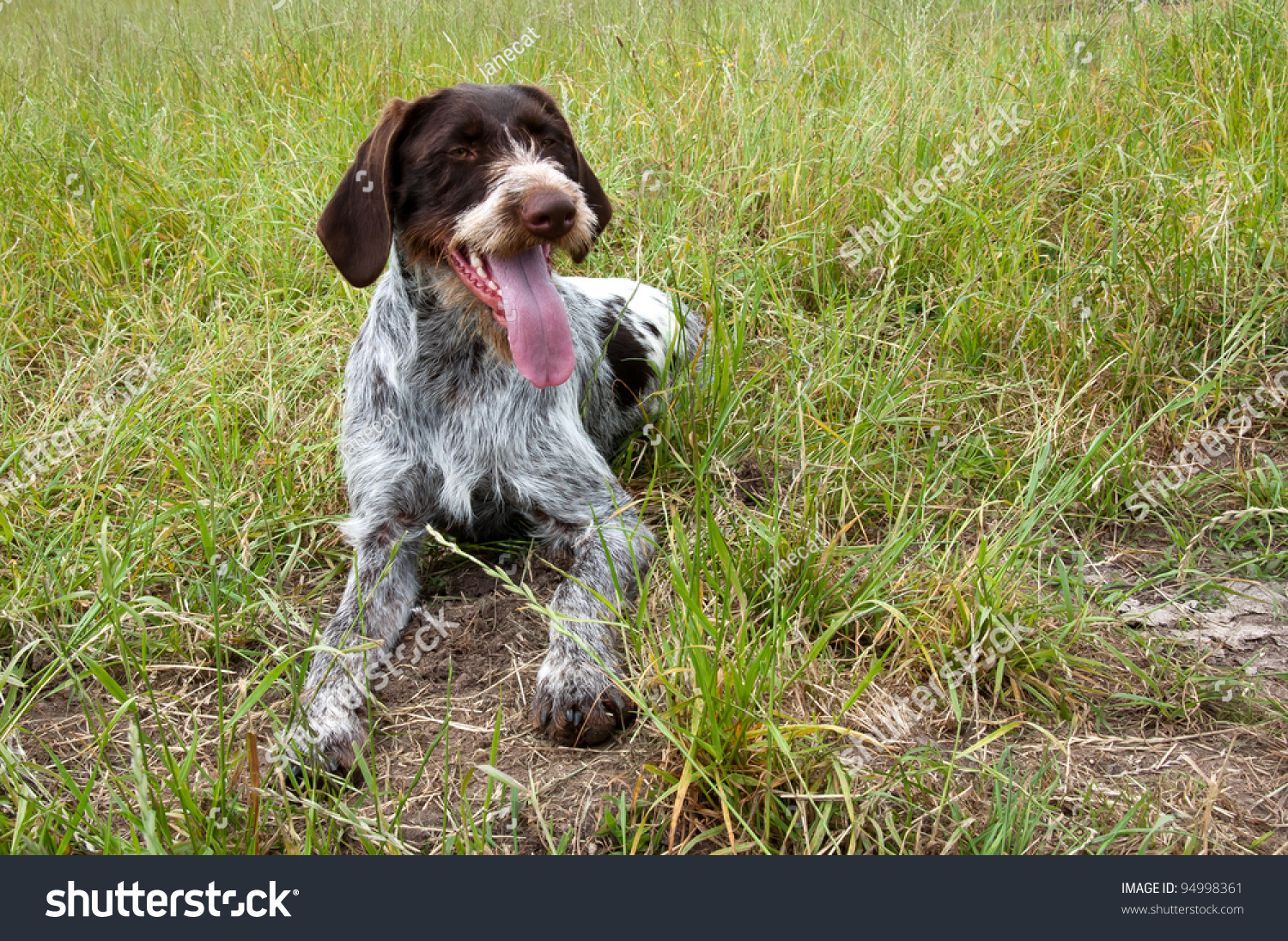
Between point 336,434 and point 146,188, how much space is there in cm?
213

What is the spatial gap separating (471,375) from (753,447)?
0.98 meters

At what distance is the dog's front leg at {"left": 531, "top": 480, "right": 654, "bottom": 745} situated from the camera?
96.8 inches

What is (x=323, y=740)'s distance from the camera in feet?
7.99

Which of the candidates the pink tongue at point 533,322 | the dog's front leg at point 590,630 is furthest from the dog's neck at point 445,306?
the dog's front leg at point 590,630

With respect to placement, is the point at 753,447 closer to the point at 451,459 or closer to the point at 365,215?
the point at 451,459

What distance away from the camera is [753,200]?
14.9ft

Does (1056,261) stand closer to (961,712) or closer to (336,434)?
(961,712)

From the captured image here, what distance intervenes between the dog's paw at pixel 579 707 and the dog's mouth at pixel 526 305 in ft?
2.69
